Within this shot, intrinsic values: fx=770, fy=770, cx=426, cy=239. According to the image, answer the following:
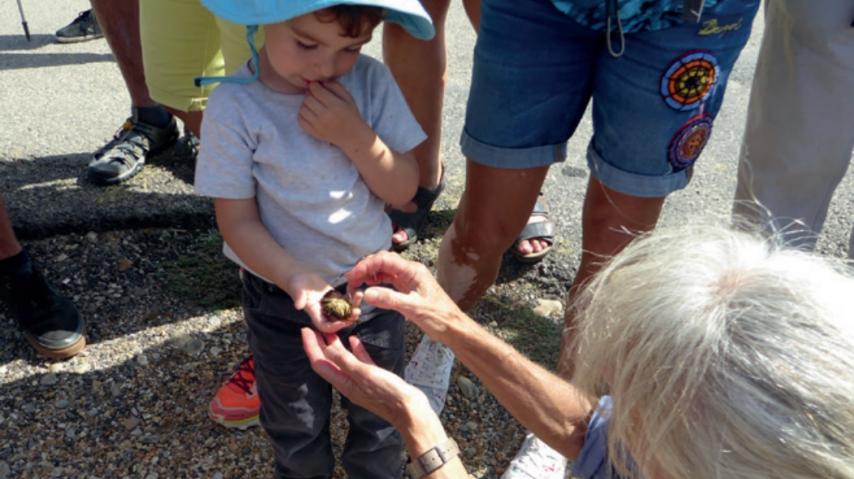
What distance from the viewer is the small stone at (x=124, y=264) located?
109 inches

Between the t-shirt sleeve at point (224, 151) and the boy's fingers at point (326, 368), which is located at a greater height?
the t-shirt sleeve at point (224, 151)

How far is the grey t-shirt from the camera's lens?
5.15 ft

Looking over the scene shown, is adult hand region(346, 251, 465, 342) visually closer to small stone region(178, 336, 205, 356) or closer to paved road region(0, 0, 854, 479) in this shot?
paved road region(0, 0, 854, 479)

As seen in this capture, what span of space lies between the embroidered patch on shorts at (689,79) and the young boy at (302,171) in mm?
578

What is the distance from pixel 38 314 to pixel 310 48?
1466mm

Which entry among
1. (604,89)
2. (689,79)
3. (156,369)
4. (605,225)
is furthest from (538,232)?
(156,369)

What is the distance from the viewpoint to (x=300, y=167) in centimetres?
160

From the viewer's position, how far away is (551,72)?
6.25ft

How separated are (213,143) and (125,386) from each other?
1142mm

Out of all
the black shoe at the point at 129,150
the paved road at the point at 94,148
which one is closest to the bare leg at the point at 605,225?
the paved road at the point at 94,148

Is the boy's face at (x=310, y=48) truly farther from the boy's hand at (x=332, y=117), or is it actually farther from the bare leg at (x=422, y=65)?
the bare leg at (x=422, y=65)

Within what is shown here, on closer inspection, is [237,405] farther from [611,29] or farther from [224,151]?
[611,29]

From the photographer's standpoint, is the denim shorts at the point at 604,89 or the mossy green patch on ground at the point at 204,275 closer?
the denim shorts at the point at 604,89

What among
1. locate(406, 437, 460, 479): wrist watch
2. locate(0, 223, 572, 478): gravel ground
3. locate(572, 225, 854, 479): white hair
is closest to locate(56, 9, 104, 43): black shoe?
locate(0, 223, 572, 478): gravel ground
